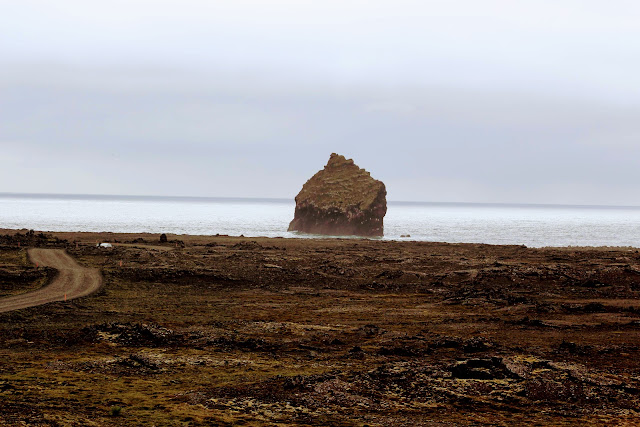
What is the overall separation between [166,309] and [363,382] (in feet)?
45.9

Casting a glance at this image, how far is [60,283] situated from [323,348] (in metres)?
19.2

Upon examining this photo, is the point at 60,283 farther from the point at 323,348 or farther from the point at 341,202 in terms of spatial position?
the point at 341,202

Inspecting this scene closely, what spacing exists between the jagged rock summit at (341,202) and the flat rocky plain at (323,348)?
48.6 m

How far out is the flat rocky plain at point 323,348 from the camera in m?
13.0

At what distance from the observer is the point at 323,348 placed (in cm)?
1911

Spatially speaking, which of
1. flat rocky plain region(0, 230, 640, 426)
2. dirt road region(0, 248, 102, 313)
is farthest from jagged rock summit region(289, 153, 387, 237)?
dirt road region(0, 248, 102, 313)

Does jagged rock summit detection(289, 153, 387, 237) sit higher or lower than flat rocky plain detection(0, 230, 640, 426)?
higher

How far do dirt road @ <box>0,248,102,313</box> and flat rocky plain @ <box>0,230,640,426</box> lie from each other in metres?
0.96

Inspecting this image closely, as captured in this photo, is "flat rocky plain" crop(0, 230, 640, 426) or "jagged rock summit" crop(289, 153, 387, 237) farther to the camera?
"jagged rock summit" crop(289, 153, 387, 237)

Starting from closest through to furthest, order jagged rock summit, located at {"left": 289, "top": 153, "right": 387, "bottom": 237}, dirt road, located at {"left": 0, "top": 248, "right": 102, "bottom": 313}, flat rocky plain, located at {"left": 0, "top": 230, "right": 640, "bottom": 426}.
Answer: flat rocky plain, located at {"left": 0, "top": 230, "right": 640, "bottom": 426}, dirt road, located at {"left": 0, "top": 248, "right": 102, "bottom": 313}, jagged rock summit, located at {"left": 289, "top": 153, "right": 387, "bottom": 237}

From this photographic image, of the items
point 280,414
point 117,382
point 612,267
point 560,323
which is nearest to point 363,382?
point 280,414

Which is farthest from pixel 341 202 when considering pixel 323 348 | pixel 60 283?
pixel 323 348

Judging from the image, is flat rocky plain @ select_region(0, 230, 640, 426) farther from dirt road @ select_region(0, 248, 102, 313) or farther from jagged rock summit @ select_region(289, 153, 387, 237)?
jagged rock summit @ select_region(289, 153, 387, 237)

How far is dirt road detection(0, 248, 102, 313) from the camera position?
A: 2670cm
